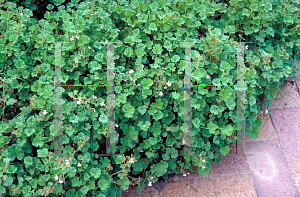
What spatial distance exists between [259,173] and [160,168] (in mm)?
1279

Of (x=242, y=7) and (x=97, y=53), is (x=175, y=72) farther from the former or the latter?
(x=242, y=7)

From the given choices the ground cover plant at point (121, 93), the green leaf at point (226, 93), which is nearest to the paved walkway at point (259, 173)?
the ground cover plant at point (121, 93)

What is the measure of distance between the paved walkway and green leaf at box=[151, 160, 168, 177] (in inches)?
15.6

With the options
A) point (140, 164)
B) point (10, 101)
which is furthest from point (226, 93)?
point (10, 101)

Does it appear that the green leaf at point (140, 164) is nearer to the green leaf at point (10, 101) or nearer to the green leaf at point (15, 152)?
the green leaf at point (15, 152)

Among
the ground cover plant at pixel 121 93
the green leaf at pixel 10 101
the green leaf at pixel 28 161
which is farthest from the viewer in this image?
the green leaf at pixel 10 101

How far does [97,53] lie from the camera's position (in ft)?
9.20

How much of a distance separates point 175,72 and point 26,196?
1795mm

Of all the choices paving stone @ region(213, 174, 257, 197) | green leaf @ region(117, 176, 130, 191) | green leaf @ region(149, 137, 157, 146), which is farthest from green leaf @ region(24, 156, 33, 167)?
paving stone @ region(213, 174, 257, 197)

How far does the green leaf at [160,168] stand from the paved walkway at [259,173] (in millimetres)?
396

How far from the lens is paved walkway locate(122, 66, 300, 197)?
309 cm

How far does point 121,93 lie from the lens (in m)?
2.65

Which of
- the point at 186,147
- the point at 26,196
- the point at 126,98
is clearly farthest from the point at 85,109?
the point at 186,147

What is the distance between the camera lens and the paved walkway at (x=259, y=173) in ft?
10.1
